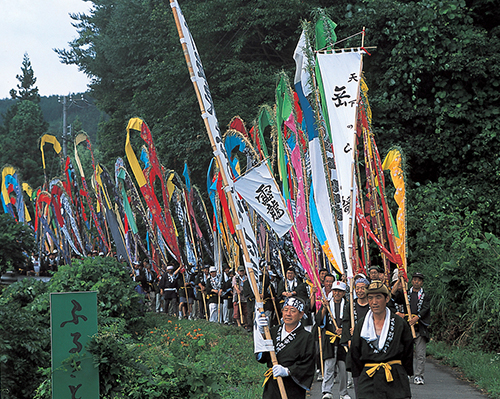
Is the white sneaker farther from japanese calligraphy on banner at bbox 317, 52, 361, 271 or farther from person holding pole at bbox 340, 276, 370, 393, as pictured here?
japanese calligraphy on banner at bbox 317, 52, 361, 271

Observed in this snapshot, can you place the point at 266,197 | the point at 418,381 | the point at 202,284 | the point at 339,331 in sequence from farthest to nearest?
the point at 202,284 < the point at 418,381 < the point at 339,331 < the point at 266,197

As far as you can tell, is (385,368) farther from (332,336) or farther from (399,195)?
(399,195)

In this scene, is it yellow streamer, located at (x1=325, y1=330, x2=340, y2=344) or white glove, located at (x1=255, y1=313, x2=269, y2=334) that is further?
yellow streamer, located at (x1=325, y1=330, x2=340, y2=344)

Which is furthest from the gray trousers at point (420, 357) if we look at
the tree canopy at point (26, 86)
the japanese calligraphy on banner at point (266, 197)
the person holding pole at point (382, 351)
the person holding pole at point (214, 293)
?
the tree canopy at point (26, 86)

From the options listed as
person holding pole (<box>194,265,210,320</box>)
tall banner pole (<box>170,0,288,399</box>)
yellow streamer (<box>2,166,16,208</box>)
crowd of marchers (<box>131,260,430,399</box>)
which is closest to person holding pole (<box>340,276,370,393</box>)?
crowd of marchers (<box>131,260,430,399</box>)

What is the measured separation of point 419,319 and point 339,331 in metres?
2.22

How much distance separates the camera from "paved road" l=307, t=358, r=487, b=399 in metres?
8.90

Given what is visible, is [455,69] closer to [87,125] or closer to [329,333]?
[329,333]

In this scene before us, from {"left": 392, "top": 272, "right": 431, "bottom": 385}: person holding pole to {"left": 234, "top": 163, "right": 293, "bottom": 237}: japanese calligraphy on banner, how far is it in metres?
3.47

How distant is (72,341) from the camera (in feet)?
15.3

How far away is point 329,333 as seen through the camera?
8961mm

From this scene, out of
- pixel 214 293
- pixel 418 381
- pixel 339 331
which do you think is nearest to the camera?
pixel 339 331

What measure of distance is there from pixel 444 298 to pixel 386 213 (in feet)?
9.58

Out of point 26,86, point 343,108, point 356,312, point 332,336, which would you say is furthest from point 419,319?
point 26,86
